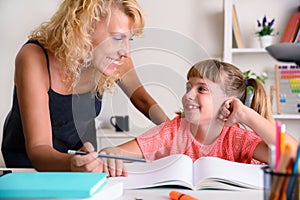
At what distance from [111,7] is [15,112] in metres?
0.53

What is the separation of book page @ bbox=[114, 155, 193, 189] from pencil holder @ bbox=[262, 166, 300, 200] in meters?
0.40

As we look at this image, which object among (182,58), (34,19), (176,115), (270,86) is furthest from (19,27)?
(176,115)

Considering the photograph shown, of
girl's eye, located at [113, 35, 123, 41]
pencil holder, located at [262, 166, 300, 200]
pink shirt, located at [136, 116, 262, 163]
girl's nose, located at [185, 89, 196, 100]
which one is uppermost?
girl's eye, located at [113, 35, 123, 41]

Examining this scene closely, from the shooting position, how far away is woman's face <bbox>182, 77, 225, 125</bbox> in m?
1.49

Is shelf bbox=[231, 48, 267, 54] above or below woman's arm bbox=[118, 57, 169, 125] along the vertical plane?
below

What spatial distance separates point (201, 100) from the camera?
4.89ft

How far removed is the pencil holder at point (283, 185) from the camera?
0.62m

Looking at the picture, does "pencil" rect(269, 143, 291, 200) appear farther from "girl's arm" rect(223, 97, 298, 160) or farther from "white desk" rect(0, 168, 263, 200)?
"girl's arm" rect(223, 97, 298, 160)

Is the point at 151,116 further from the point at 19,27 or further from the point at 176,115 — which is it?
the point at 19,27

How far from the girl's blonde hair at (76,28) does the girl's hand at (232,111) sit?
1.13 ft

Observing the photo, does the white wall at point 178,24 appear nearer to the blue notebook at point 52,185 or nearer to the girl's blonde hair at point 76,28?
the girl's blonde hair at point 76,28

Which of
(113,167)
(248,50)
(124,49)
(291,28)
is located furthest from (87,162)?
(291,28)

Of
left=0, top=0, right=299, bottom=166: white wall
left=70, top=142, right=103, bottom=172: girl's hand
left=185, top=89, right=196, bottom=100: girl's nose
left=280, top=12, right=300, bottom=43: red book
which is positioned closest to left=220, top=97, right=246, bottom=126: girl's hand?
left=185, top=89, right=196, bottom=100: girl's nose

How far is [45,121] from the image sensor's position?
1267mm
